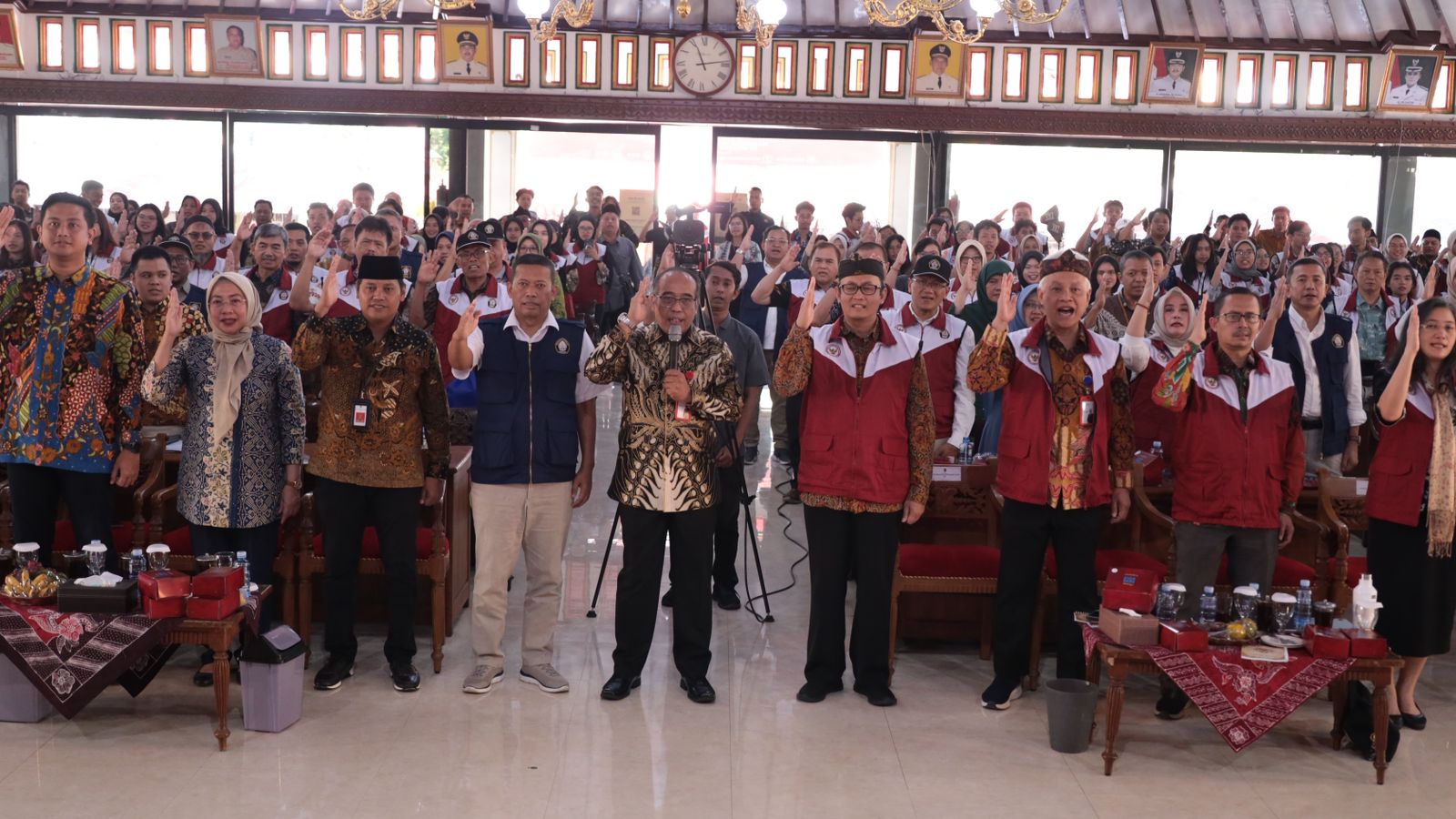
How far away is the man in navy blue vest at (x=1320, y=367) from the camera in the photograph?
19.1 feet

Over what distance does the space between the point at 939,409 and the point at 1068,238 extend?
8616 mm

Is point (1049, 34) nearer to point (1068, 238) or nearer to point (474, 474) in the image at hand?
point (1068, 238)

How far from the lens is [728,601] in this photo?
598 centimetres

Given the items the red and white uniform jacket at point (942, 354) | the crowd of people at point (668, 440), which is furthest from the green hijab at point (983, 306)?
the crowd of people at point (668, 440)

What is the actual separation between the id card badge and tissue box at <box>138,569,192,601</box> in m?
0.76

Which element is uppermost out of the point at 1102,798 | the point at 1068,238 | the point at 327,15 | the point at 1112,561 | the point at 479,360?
the point at 327,15

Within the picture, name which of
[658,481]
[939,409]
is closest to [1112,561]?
[939,409]

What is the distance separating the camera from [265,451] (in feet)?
15.5

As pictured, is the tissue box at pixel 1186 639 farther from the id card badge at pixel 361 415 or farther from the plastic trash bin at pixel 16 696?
the plastic trash bin at pixel 16 696

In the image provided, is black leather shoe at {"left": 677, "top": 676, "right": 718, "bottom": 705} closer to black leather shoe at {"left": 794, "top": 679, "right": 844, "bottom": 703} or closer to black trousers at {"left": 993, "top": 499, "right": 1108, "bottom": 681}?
black leather shoe at {"left": 794, "top": 679, "right": 844, "bottom": 703}

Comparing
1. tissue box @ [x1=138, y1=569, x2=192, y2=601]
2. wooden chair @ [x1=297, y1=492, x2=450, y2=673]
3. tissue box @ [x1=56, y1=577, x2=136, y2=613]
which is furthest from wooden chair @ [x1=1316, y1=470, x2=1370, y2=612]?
tissue box @ [x1=56, y1=577, x2=136, y2=613]

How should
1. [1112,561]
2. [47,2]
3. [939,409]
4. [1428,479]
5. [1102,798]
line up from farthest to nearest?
[47,2] → [939,409] → [1112,561] → [1428,479] → [1102,798]

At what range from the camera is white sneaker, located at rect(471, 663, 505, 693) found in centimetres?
481

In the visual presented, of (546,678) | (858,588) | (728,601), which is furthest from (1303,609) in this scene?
(546,678)
